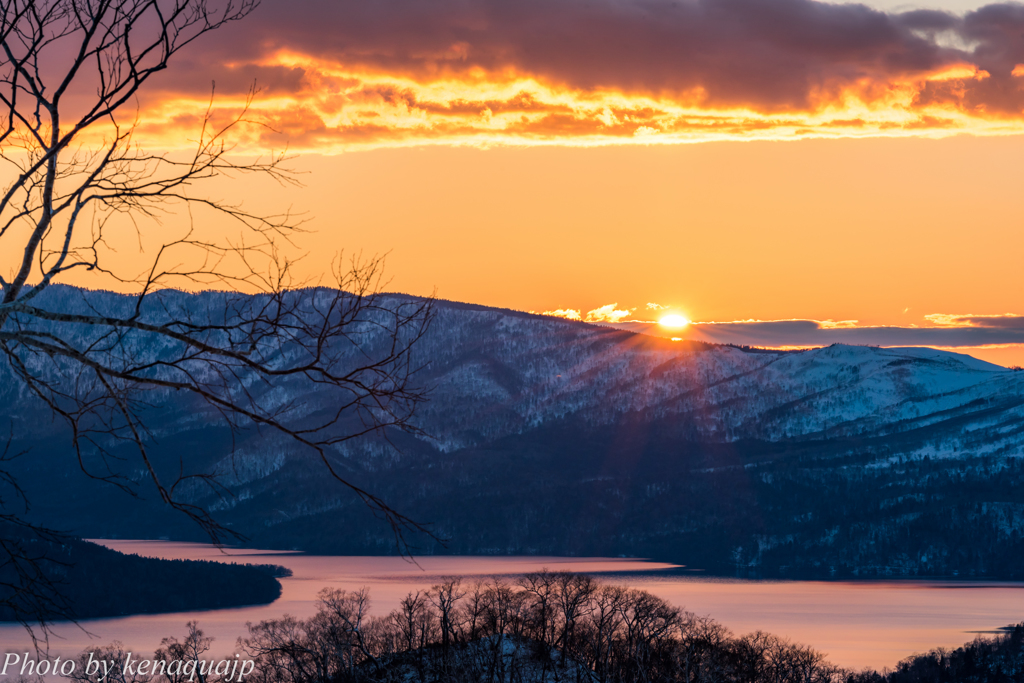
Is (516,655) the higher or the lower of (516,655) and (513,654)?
the lower

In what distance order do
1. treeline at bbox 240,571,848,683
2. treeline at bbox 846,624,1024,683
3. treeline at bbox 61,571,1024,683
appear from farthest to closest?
treeline at bbox 846,624,1024,683 → treeline at bbox 61,571,1024,683 → treeline at bbox 240,571,848,683

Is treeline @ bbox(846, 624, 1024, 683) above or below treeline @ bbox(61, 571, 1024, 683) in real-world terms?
below

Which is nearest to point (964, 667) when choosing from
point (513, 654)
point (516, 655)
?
point (516, 655)

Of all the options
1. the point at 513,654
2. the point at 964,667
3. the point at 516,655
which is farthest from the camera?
the point at 964,667

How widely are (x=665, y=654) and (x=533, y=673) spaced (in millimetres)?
13161

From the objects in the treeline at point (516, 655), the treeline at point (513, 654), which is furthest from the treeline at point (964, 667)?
the treeline at point (516, 655)

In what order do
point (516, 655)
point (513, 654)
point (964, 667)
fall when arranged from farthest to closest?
point (964, 667) < point (516, 655) < point (513, 654)

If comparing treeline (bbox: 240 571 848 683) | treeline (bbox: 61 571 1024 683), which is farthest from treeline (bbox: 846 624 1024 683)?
treeline (bbox: 240 571 848 683)

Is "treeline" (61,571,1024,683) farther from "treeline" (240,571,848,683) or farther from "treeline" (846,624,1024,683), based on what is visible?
"treeline" (846,624,1024,683)

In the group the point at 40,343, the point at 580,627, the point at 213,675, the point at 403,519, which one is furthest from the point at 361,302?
the point at 213,675

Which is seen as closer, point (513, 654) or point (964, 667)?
point (513, 654)

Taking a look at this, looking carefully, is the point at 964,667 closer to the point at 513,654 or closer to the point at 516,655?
the point at 516,655

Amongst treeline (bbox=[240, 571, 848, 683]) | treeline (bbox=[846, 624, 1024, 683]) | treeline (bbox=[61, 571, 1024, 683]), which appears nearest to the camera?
treeline (bbox=[240, 571, 848, 683])

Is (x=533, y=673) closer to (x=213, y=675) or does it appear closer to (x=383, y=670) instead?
(x=383, y=670)
